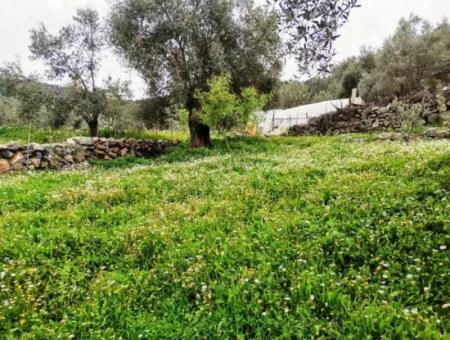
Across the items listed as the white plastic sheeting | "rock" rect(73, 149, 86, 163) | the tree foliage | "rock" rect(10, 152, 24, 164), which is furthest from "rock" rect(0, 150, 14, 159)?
the tree foliage

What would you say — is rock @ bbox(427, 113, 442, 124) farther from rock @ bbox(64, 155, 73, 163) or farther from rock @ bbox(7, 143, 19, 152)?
rock @ bbox(7, 143, 19, 152)

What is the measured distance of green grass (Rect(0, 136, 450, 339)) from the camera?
3684mm

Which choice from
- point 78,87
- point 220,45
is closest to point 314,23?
point 220,45

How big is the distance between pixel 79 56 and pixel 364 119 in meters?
22.8

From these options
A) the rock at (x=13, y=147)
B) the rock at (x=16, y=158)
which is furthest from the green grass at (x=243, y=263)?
the rock at (x=13, y=147)

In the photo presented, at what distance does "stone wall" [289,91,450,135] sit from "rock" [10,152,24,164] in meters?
22.5

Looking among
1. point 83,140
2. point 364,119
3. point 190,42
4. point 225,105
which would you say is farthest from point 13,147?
point 364,119

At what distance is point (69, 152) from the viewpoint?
17.3 meters

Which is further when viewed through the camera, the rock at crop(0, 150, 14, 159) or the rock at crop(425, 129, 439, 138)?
the rock at crop(425, 129, 439, 138)

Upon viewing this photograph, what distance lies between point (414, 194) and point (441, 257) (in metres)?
2.09

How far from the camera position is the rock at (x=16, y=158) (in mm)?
15089

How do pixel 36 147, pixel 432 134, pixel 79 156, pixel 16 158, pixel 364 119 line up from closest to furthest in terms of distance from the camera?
1. pixel 16 158
2. pixel 36 147
3. pixel 79 156
4. pixel 432 134
5. pixel 364 119

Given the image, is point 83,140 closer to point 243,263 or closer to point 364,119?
point 243,263

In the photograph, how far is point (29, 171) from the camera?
14820 mm
